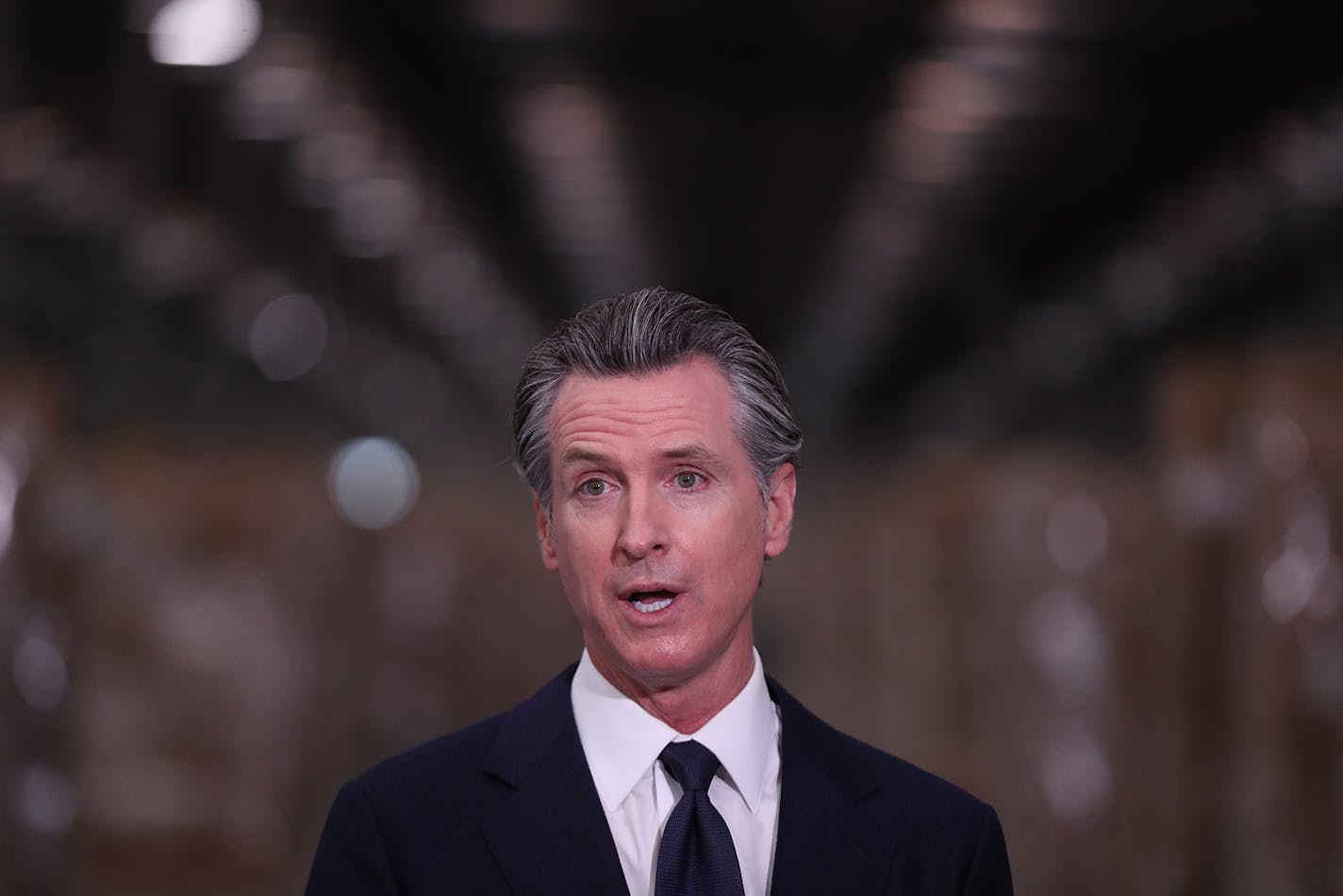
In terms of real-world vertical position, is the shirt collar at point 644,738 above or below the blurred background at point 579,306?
below

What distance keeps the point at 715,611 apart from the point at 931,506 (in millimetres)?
8267

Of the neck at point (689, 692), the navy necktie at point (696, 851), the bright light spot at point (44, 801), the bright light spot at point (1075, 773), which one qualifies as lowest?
the navy necktie at point (696, 851)

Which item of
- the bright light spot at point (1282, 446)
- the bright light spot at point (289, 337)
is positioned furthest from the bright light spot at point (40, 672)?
the bright light spot at point (289, 337)

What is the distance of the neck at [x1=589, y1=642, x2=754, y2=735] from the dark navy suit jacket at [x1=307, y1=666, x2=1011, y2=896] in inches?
3.6

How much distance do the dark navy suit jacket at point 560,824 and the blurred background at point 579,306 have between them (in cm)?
309

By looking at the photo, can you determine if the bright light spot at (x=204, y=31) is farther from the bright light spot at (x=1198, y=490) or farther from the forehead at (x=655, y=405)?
the forehead at (x=655, y=405)

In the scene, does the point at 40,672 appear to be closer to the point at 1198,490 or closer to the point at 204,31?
the point at 204,31

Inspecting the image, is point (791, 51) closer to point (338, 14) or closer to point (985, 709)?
point (338, 14)

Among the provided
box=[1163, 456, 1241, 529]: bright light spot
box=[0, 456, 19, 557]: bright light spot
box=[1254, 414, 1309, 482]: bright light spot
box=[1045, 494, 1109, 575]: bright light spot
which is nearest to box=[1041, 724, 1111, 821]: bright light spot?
box=[1045, 494, 1109, 575]: bright light spot

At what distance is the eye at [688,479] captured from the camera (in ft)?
5.83

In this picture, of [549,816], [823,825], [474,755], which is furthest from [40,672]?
[823,825]

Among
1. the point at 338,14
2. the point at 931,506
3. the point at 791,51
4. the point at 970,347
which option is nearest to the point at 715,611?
the point at 338,14

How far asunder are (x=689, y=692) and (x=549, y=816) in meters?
0.18

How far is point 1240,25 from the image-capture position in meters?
7.11
